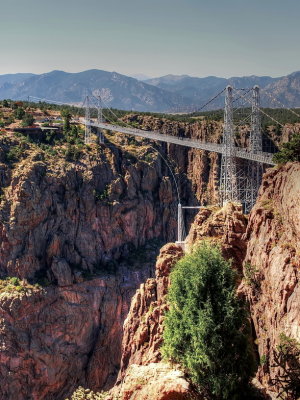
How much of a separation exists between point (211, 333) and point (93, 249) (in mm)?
45510

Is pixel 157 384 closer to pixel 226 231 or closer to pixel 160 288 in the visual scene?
pixel 226 231

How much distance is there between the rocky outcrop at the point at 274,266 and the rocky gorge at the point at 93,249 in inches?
48.3

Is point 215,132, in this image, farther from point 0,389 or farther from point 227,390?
point 227,390

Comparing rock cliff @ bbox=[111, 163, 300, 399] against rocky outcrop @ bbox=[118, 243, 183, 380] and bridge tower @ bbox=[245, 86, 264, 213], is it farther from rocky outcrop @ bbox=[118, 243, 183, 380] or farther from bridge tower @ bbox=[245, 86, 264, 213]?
bridge tower @ bbox=[245, 86, 264, 213]

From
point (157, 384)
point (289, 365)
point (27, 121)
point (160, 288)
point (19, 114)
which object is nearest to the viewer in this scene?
Result: point (289, 365)

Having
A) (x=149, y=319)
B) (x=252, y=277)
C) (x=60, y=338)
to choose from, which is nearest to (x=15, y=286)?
(x=60, y=338)

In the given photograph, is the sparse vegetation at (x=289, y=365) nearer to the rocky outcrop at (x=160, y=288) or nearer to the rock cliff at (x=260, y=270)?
the rock cliff at (x=260, y=270)

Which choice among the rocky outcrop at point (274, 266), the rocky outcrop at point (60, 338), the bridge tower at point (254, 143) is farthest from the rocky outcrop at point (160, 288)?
the rocky outcrop at point (60, 338)

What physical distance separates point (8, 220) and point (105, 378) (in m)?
21.5

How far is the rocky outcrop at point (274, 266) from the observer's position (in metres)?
19.6

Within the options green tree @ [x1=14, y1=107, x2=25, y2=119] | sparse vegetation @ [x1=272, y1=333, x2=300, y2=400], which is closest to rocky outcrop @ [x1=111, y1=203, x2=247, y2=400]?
sparse vegetation @ [x1=272, y1=333, x2=300, y2=400]

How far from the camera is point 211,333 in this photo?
765 inches

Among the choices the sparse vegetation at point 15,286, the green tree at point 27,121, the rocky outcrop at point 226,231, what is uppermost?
the green tree at point 27,121

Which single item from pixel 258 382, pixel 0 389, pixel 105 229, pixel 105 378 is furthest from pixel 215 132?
pixel 258 382
